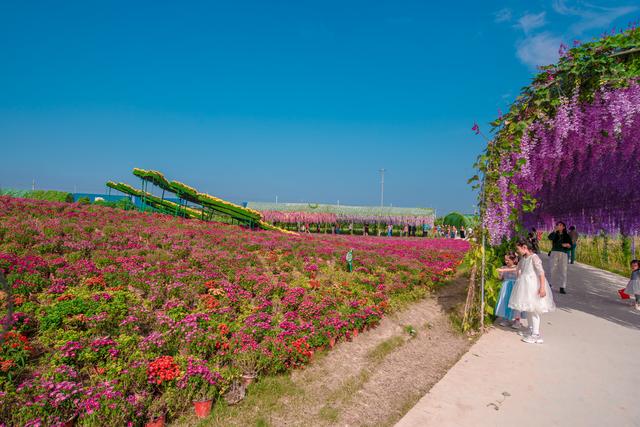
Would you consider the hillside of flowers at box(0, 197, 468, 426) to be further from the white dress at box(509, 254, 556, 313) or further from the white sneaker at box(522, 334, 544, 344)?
the white sneaker at box(522, 334, 544, 344)

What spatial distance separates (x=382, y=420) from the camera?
177 inches

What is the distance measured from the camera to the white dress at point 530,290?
23.0 ft

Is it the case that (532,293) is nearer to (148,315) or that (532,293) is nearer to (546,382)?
(546,382)

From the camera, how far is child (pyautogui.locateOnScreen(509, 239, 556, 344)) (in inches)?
275

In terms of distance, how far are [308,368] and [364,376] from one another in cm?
90

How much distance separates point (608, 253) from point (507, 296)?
18921mm

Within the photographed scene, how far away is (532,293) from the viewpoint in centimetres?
714

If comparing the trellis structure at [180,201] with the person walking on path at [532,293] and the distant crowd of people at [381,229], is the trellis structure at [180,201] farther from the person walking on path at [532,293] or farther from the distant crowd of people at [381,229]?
the distant crowd of people at [381,229]

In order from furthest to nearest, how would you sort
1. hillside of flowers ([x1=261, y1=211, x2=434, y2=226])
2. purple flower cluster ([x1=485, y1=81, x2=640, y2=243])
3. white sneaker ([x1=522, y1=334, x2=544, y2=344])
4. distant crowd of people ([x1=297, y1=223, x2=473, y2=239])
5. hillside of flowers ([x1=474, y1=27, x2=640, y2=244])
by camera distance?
hillside of flowers ([x1=261, y1=211, x2=434, y2=226]), distant crowd of people ([x1=297, y1=223, x2=473, y2=239]), white sneaker ([x1=522, y1=334, x2=544, y2=344]), purple flower cluster ([x1=485, y1=81, x2=640, y2=243]), hillside of flowers ([x1=474, y1=27, x2=640, y2=244])

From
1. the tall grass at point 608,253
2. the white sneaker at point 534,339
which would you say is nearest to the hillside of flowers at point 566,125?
the white sneaker at point 534,339

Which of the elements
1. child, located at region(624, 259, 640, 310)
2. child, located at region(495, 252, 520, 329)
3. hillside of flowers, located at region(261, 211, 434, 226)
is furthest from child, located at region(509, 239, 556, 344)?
hillside of flowers, located at region(261, 211, 434, 226)

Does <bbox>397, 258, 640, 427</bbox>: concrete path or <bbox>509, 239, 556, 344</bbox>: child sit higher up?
<bbox>509, 239, 556, 344</bbox>: child

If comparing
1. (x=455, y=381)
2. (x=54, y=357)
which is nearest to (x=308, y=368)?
(x=455, y=381)

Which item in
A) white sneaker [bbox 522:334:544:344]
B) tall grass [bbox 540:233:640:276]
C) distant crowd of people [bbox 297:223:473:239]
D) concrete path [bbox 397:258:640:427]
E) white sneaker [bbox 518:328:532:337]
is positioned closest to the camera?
concrete path [bbox 397:258:640:427]
